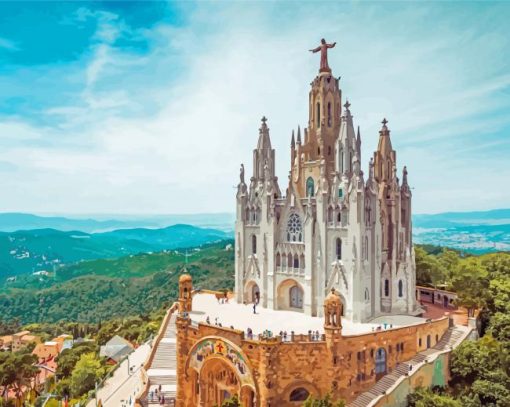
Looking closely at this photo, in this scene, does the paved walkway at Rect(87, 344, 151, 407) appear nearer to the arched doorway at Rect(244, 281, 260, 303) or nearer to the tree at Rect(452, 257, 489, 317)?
the arched doorway at Rect(244, 281, 260, 303)

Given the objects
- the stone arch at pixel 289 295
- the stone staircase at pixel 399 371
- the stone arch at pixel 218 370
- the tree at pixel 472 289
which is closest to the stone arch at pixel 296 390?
the stone arch at pixel 218 370

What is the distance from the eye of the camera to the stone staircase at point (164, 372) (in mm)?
31719

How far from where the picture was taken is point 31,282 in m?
189

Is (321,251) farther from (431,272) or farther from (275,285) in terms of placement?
(431,272)

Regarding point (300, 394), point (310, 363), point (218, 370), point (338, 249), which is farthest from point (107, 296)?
point (310, 363)

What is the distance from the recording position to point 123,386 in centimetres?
3853

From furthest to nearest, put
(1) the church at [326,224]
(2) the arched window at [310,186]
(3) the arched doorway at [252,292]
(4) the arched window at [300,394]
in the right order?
(3) the arched doorway at [252,292] → (2) the arched window at [310,186] → (1) the church at [326,224] → (4) the arched window at [300,394]

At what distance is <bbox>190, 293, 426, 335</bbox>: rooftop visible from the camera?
102 ft

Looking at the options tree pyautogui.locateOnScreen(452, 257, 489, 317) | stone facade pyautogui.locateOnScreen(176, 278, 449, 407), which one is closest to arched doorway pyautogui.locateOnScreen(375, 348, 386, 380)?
stone facade pyautogui.locateOnScreen(176, 278, 449, 407)

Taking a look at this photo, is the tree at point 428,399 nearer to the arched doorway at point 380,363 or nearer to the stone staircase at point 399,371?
the stone staircase at point 399,371

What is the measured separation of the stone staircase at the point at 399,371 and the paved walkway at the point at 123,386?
57.0 ft

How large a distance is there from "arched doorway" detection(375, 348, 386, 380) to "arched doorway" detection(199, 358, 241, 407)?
899cm

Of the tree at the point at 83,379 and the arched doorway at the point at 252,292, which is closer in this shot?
the arched doorway at the point at 252,292

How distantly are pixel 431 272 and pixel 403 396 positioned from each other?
2308 cm
